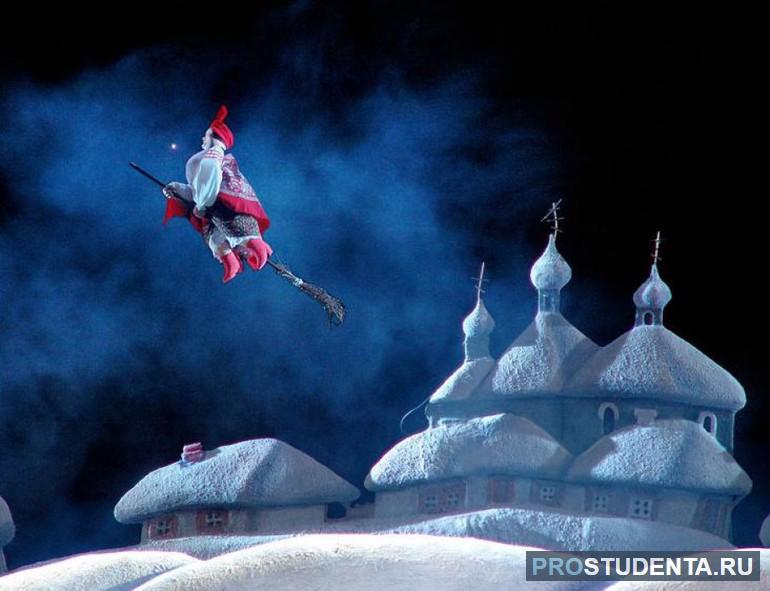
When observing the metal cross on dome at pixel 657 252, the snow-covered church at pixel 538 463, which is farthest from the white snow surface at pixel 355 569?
the metal cross on dome at pixel 657 252

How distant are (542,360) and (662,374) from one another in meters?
1.03

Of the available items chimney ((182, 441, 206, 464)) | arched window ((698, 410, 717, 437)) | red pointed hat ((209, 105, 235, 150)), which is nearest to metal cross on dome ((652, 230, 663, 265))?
arched window ((698, 410, 717, 437))

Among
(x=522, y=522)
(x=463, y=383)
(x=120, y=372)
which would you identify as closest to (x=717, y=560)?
(x=522, y=522)

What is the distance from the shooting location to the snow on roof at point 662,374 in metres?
9.23

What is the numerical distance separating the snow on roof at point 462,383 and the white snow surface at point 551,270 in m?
0.86

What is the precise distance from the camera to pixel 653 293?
9.56 m

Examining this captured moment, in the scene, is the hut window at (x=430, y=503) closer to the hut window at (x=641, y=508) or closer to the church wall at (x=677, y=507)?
the hut window at (x=641, y=508)

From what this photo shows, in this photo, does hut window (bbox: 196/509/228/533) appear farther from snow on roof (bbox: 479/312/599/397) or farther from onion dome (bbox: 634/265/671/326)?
onion dome (bbox: 634/265/671/326)

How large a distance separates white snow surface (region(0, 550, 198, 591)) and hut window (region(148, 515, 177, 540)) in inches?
252

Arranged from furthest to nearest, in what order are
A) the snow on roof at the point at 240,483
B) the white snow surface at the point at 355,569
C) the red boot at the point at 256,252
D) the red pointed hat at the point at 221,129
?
1. the snow on roof at the point at 240,483
2. the red boot at the point at 256,252
3. the red pointed hat at the point at 221,129
4. the white snow surface at the point at 355,569

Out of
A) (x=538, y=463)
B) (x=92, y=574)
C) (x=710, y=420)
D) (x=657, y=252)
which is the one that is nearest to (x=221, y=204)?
(x=538, y=463)

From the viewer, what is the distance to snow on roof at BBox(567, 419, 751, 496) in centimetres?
856

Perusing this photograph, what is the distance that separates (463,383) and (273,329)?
1644 mm

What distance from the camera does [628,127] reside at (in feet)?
30.6
